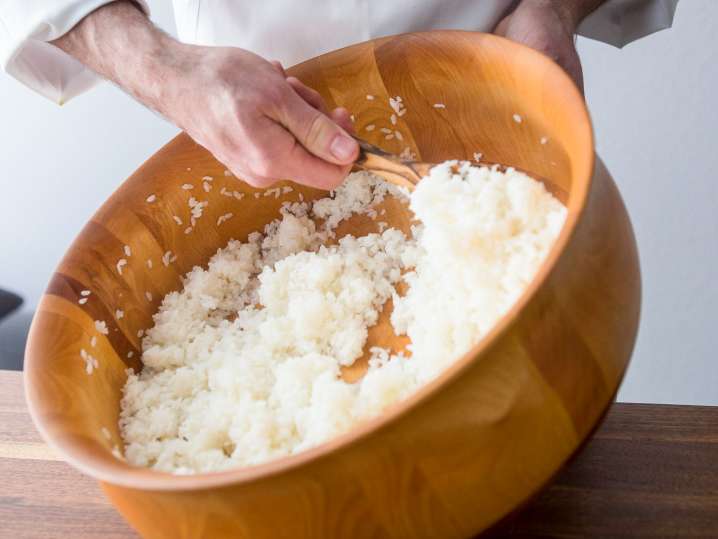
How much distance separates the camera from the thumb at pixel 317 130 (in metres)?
0.81

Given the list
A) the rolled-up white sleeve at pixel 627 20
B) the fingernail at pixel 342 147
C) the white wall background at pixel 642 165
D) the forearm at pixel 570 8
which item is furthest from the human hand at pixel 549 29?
the white wall background at pixel 642 165

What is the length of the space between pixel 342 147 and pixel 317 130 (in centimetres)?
3

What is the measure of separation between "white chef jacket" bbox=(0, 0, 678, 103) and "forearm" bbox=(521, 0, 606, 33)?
0.19ft

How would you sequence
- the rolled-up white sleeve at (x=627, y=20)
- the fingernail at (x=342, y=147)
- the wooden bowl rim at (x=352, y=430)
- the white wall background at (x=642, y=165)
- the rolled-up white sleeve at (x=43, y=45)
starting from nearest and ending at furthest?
the wooden bowl rim at (x=352, y=430), the fingernail at (x=342, y=147), the rolled-up white sleeve at (x=43, y=45), the rolled-up white sleeve at (x=627, y=20), the white wall background at (x=642, y=165)

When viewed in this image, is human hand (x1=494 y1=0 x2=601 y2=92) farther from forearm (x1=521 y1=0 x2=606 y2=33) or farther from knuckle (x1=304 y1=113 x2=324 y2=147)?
knuckle (x1=304 y1=113 x2=324 y2=147)

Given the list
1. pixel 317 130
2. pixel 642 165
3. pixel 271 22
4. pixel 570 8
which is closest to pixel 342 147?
pixel 317 130

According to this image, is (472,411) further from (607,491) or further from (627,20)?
(627,20)

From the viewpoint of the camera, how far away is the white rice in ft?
2.39

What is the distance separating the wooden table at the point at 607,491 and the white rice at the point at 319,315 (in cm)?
12

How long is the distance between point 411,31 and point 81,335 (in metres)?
0.53

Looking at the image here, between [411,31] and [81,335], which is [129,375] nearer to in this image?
[81,335]

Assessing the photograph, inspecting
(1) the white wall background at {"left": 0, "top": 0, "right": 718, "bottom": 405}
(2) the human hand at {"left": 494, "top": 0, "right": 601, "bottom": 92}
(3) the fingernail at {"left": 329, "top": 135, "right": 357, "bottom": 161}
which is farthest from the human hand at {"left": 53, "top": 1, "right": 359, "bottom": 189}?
(1) the white wall background at {"left": 0, "top": 0, "right": 718, "bottom": 405}

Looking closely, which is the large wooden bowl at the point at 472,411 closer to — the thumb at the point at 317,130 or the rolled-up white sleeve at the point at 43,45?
the thumb at the point at 317,130

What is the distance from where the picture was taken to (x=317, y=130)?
2.67ft
